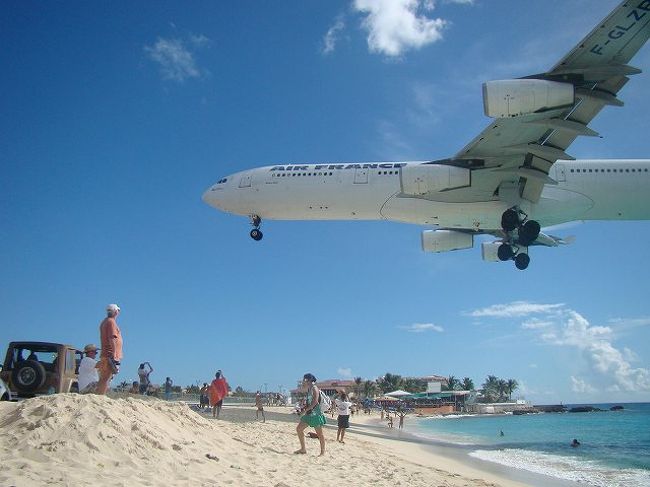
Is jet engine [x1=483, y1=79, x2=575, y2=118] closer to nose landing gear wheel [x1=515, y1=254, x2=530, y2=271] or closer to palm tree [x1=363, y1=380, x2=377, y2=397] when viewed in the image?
nose landing gear wheel [x1=515, y1=254, x2=530, y2=271]

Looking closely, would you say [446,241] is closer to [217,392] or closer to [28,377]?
[217,392]

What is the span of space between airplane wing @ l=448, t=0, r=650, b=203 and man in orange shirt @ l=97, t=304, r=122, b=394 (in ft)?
47.4

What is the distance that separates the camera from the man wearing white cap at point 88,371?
417 inches

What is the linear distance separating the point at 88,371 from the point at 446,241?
76.0 ft

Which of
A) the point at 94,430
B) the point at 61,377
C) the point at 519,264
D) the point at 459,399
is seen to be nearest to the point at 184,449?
the point at 94,430

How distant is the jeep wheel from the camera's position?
11.4 m

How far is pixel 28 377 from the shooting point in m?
11.4

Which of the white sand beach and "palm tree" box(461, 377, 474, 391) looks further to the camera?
"palm tree" box(461, 377, 474, 391)

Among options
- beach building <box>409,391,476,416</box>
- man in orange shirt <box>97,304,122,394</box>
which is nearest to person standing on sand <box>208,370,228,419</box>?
man in orange shirt <box>97,304,122,394</box>

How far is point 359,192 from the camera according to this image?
1033 inches

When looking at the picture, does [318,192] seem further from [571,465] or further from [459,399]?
[459,399]

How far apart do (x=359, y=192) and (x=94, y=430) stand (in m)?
20.0

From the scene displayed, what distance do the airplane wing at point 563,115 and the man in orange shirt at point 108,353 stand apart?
14.4m

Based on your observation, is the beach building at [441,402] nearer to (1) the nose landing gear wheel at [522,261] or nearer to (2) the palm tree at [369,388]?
(2) the palm tree at [369,388]
